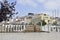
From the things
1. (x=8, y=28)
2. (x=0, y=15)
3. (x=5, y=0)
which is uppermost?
(x=5, y=0)

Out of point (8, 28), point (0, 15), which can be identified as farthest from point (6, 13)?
point (8, 28)

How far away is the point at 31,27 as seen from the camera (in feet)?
131

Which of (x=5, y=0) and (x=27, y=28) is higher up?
(x=5, y=0)

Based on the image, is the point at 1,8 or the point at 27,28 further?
the point at 27,28

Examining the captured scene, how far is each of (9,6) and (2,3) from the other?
172cm

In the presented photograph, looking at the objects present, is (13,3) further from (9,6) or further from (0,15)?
(0,15)

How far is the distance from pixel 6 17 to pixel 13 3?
2.93 m

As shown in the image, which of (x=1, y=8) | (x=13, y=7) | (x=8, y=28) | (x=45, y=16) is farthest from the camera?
(x=45, y=16)

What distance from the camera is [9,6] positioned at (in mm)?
37219

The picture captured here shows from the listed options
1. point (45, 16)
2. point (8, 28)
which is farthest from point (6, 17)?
point (45, 16)

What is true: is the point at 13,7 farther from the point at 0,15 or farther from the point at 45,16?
the point at 45,16

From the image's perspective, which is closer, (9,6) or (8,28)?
(9,6)

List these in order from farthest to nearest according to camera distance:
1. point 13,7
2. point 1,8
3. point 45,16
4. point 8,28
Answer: point 45,16 → point 8,28 → point 13,7 → point 1,8

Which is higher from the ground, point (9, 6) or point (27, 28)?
point (9, 6)
